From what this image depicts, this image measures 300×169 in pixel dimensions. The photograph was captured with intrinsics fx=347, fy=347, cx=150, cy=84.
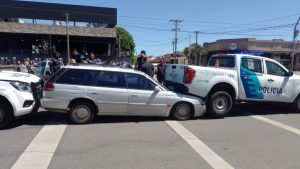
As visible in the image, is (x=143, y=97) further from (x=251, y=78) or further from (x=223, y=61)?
(x=251, y=78)

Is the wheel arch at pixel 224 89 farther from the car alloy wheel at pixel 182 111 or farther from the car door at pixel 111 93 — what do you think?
the car door at pixel 111 93

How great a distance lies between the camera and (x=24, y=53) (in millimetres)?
45438

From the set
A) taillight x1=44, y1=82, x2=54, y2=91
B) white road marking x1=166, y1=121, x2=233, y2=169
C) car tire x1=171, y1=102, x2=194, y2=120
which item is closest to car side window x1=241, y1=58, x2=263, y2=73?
car tire x1=171, y1=102, x2=194, y2=120

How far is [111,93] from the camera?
29.3 feet

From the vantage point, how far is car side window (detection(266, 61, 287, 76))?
10836 millimetres

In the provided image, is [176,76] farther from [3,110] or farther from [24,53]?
[24,53]

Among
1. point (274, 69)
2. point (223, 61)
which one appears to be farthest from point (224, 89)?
point (274, 69)

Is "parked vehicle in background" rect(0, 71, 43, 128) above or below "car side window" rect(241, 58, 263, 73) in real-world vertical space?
below

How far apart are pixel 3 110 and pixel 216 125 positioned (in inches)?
208

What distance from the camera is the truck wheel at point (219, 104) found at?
10156 millimetres

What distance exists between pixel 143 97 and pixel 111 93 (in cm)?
85

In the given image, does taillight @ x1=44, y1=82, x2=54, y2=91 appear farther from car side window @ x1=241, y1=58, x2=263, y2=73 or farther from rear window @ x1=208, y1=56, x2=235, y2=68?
car side window @ x1=241, y1=58, x2=263, y2=73

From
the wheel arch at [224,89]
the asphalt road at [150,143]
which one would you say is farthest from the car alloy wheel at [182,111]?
the wheel arch at [224,89]

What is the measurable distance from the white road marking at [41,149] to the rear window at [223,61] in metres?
5.40
